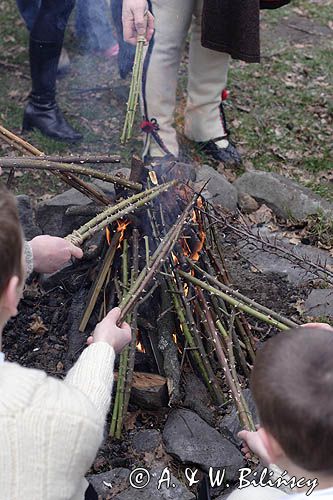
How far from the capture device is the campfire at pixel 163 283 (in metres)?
2.92

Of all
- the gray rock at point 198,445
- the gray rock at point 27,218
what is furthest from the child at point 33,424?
the gray rock at point 27,218

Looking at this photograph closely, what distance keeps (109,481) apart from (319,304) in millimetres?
1476

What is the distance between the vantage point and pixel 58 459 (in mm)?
1813

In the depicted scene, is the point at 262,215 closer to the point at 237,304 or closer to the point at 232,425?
the point at 237,304

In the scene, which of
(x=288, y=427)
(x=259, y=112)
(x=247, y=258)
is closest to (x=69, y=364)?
(x=247, y=258)

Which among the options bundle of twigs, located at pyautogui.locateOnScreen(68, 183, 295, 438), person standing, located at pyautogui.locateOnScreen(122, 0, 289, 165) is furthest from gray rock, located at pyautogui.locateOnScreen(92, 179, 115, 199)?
bundle of twigs, located at pyautogui.locateOnScreen(68, 183, 295, 438)

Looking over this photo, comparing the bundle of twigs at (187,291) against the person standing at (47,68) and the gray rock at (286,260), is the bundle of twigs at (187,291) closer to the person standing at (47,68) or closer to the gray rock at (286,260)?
the gray rock at (286,260)

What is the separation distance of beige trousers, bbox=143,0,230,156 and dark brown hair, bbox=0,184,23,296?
9.08 ft

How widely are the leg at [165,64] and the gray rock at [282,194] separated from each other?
550mm

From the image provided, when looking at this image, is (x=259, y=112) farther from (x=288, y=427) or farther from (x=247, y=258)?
(x=288, y=427)

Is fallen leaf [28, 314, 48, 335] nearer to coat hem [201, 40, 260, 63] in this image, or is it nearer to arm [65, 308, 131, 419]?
arm [65, 308, 131, 419]

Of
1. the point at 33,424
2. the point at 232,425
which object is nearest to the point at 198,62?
the point at 232,425

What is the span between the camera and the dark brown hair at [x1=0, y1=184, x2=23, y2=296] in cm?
176

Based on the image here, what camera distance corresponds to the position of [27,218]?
3711 mm
